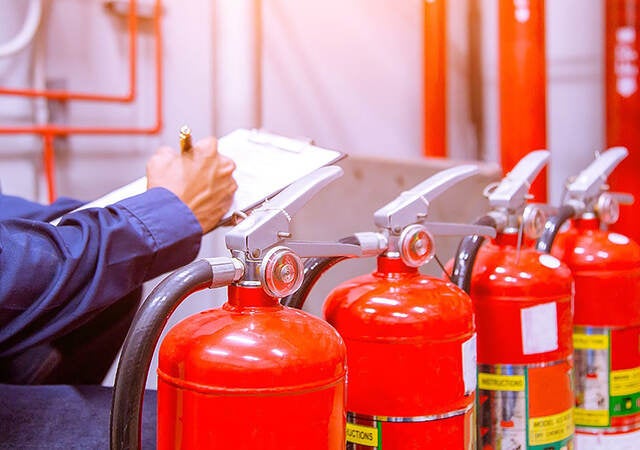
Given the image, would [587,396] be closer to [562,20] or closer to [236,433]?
[236,433]

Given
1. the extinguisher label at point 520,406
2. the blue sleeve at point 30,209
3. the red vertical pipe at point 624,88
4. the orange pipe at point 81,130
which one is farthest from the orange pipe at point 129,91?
the red vertical pipe at point 624,88

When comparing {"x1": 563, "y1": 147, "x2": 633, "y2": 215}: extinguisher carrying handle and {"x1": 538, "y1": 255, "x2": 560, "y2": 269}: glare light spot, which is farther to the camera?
{"x1": 563, "y1": 147, "x2": 633, "y2": 215}: extinguisher carrying handle

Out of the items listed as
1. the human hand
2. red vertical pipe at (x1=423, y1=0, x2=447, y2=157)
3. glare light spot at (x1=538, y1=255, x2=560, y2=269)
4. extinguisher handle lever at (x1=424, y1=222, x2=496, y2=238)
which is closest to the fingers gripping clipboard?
the human hand

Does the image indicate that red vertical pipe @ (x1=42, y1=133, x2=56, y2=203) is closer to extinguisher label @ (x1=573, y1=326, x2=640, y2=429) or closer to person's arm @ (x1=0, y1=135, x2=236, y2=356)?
person's arm @ (x1=0, y1=135, x2=236, y2=356)

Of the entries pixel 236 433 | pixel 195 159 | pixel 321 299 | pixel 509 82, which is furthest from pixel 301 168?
pixel 509 82

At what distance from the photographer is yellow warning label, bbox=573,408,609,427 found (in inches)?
37.4

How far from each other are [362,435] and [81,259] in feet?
1.03

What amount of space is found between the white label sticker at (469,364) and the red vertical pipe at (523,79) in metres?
0.91

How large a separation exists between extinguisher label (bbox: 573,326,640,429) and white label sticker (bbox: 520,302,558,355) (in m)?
0.15

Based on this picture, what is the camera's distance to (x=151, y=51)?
148 centimetres

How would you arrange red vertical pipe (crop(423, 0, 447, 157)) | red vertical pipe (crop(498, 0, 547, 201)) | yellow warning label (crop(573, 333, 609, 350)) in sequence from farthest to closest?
red vertical pipe (crop(423, 0, 447, 157))
red vertical pipe (crop(498, 0, 547, 201))
yellow warning label (crop(573, 333, 609, 350))

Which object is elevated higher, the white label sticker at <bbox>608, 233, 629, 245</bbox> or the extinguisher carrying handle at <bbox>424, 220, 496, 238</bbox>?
the extinguisher carrying handle at <bbox>424, 220, 496, 238</bbox>

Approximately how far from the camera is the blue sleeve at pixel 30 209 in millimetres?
954

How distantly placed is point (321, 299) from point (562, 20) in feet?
3.41
